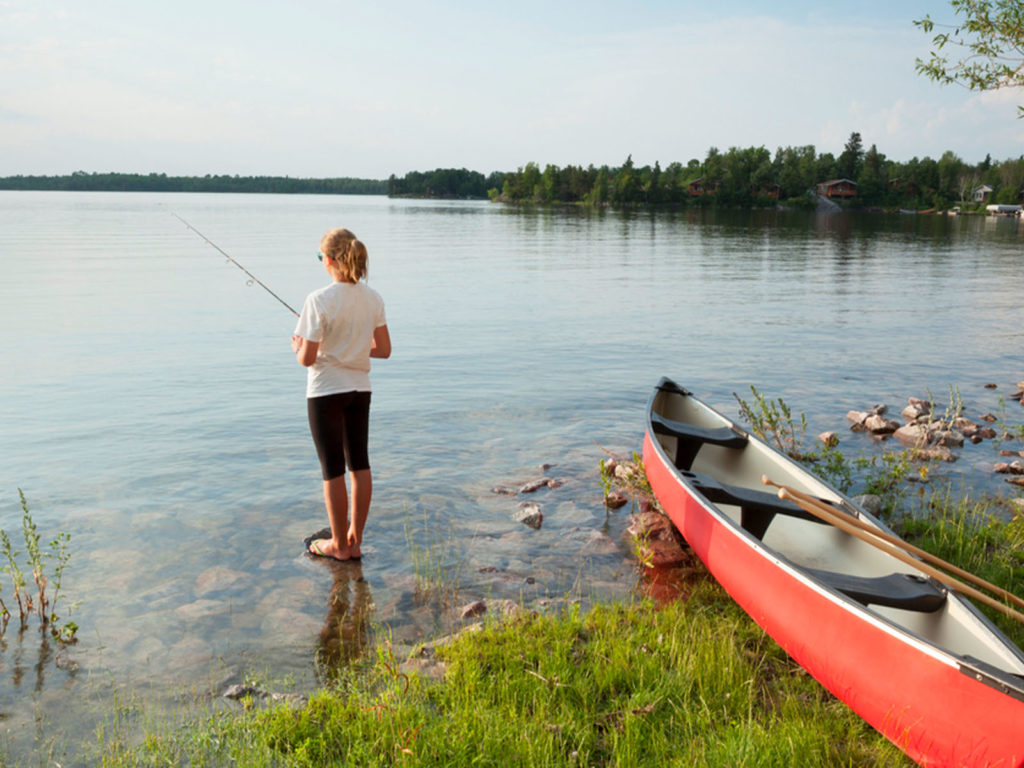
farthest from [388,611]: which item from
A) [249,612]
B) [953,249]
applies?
[953,249]

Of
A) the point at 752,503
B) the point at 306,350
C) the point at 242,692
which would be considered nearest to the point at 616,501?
the point at 752,503

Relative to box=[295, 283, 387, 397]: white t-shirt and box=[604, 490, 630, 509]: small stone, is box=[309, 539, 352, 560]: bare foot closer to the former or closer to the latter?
box=[295, 283, 387, 397]: white t-shirt

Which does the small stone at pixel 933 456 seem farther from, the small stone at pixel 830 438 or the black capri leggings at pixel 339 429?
the black capri leggings at pixel 339 429

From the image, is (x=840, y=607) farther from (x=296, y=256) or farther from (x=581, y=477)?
(x=296, y=256)

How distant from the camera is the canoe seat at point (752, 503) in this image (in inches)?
252

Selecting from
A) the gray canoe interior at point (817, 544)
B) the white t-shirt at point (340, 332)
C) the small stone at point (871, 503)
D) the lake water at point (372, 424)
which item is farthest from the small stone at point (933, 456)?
the white t-shirt at point (340, 332)

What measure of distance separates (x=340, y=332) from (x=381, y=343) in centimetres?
46

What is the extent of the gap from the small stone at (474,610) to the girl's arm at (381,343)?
2.29 m

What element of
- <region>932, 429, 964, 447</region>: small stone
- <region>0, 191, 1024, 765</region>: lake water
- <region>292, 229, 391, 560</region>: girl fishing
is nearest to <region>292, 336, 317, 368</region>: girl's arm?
<region>292, 229, 391, 560</region>: girl fishing

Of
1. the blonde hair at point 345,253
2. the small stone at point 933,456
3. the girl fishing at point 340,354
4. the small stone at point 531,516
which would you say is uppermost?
the blonde hair at point 345,253

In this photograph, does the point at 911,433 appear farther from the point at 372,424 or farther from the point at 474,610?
the point at 372,424

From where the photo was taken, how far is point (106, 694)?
17.1ft

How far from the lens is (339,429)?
6.48 meters

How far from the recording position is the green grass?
407 cm
